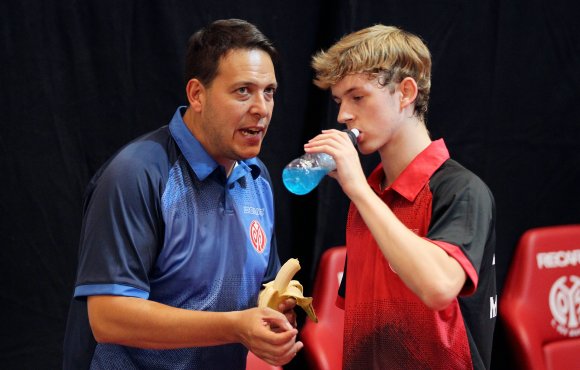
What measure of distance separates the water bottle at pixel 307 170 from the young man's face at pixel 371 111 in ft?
0.55

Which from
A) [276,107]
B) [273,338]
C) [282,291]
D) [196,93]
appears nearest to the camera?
[273,338]

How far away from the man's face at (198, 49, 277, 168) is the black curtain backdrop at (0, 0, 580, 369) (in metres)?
0.82

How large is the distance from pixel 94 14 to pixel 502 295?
1947 mm

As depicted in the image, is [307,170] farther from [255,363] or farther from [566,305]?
[566,305]

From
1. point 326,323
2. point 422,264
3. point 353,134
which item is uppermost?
point 353,134

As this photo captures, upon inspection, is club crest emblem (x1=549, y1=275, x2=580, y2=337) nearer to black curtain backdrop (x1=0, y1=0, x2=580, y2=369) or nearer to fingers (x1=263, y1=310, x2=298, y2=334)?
black curtain backdrop (x1=0, y1=0, x2=580, y2=369)

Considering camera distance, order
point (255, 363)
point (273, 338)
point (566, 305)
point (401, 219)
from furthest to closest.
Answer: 1. point (566, 305)
2. point (255, 363)
3. point (401, 219)
4. point (273, 338)

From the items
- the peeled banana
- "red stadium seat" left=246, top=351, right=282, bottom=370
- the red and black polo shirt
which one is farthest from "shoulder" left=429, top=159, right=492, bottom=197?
"red stadium seat" left=246, top=351, right=282, bottom=370

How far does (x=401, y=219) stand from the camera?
1.83 m

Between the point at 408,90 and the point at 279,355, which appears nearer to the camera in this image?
the point at 279,355

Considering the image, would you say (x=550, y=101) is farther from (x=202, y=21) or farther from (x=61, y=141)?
(x=61, y=141)

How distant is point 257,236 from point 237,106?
1.23 ft

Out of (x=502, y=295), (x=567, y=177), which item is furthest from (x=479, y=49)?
(x=502, y=295)

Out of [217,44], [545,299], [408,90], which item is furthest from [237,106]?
[545,299]
